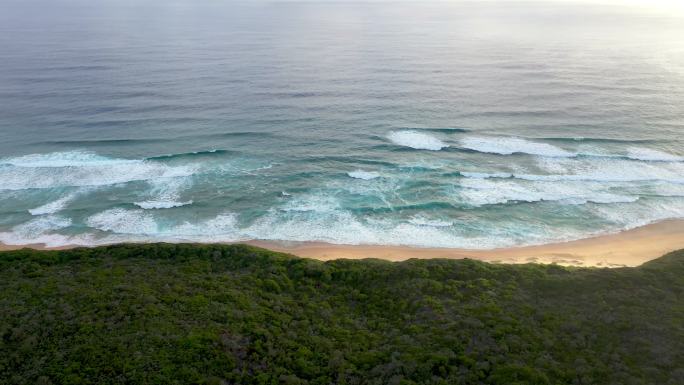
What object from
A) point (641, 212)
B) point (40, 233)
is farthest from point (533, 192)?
point (40, 233)

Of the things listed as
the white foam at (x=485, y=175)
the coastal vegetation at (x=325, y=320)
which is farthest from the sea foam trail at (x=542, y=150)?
the coastal vegetation at (x=325, y=320)

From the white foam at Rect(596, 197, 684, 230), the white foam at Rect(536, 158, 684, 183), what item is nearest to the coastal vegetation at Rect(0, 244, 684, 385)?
the white foam at Rect(596, 197, 684, 230)

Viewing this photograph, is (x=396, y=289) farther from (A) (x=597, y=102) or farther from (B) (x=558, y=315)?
(A) (x=597, y=102)

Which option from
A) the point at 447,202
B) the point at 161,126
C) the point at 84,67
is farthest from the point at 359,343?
the point at 84,67

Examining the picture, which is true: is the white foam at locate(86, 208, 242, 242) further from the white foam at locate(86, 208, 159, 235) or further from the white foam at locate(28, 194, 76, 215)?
the white foam at locate(28, 194, 76, 215)

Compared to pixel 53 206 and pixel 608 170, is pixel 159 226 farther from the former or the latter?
pixel 608 170
